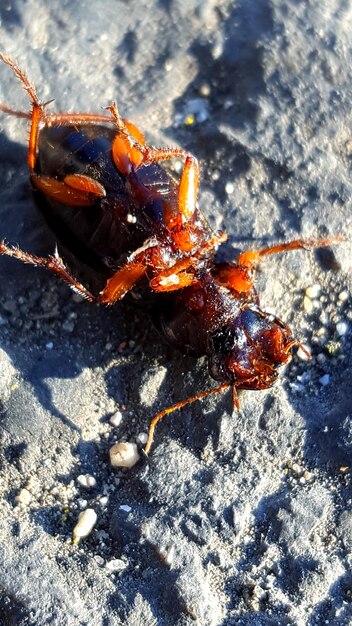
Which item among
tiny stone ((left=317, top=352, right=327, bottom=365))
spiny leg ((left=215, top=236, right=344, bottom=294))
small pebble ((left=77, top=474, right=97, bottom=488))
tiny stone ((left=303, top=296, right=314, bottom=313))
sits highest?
spiny leg ((left=215, top=236, right=344, bottom=294))

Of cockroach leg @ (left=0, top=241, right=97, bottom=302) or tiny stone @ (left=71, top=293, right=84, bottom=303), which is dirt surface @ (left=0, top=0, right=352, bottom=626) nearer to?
tiny stone @ (left=71, top=293, right=84, bottom=303)

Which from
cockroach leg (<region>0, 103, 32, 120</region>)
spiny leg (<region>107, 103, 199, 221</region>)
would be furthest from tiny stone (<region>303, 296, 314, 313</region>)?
cockroach leg (<region>0, 103, 32, 120</region>)

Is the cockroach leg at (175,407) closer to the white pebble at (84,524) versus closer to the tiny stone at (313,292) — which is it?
the white pebble at (84,524)

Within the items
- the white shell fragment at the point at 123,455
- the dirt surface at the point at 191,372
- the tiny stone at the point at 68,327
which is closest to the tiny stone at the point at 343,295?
the dirt surface at the point at 191,372

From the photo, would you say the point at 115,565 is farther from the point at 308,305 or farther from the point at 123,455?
the point at 308,305

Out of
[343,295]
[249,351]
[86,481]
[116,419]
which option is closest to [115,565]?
[86,481]

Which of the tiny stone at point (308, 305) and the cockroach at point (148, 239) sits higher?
the cockroach at point (148, 239)

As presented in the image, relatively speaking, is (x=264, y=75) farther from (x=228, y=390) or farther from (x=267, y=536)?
(x=267, y=536)

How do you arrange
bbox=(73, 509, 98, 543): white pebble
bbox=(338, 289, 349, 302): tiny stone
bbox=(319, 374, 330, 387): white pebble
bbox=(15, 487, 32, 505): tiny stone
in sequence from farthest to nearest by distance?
1. bbox=(338, 289, 349, 302): tiny stone
2. bbox=(319, 374, 330, 387): white pebble
3. bbox=(15, 487, 32, 505): tiny stone
4. bbox=(73, 509, 98, 543): white pebble
